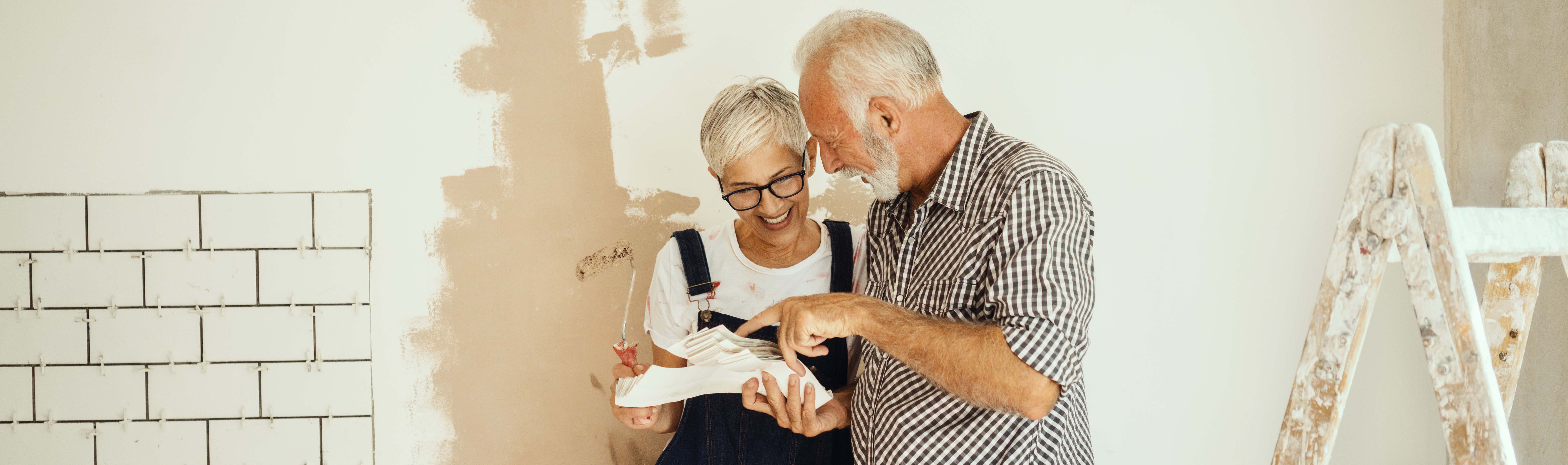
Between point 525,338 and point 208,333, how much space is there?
2.29 feet

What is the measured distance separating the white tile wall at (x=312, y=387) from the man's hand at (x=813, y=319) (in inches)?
45.3

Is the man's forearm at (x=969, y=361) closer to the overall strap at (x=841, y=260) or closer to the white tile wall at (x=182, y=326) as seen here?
the overall strap at (x=841, y=260)

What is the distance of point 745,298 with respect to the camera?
1465 millimetres

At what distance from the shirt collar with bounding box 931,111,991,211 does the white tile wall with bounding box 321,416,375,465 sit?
142cm

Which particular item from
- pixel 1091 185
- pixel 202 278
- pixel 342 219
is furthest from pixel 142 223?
pixel 1091 185

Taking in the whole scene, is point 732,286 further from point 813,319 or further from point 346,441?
point 346,441

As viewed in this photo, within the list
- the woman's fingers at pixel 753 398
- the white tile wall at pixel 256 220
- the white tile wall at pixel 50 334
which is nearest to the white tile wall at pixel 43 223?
the white tile wall at pixel 50 334

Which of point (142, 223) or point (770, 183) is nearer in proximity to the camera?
A: point (770, 183)

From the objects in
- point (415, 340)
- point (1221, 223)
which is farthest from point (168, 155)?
point (1221, 223)

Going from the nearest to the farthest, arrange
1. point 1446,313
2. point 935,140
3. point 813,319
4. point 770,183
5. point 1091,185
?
point 1446,313 < point 813,319 < point 935,140 < point 770,183 < point 1091,185

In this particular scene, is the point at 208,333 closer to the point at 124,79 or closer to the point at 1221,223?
the point at 124,79

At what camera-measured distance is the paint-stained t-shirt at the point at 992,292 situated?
0.93 metres

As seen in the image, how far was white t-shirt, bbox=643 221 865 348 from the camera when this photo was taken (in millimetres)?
1455

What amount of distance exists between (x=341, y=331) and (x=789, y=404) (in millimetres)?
1135
